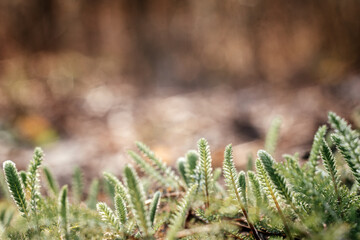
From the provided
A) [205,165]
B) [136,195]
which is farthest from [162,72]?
[136,195]

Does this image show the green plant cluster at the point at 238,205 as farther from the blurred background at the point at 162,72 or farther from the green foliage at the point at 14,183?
the blurred background at the point at 162,72

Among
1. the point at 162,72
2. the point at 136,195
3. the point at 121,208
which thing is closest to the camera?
the point at 136,195

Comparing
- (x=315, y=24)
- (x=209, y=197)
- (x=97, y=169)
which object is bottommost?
(x=209, y=197)

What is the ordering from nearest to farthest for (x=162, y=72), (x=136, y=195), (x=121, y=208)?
(x=136, y=195), (x=121, y=208), (x=162, y=72)

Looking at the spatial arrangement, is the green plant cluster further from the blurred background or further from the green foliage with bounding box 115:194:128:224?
the blurred background

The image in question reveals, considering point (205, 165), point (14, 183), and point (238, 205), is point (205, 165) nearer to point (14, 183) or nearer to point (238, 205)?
point (238, 205)

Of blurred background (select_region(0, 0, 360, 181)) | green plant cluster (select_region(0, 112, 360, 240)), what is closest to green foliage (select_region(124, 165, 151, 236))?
green plant cluster (select_region(0, 112, 360, 240))

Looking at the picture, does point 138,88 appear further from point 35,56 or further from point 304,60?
point 304,60

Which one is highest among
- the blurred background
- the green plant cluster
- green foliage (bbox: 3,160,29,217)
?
the blurred background

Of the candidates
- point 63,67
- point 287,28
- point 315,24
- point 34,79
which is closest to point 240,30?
point 287,28
